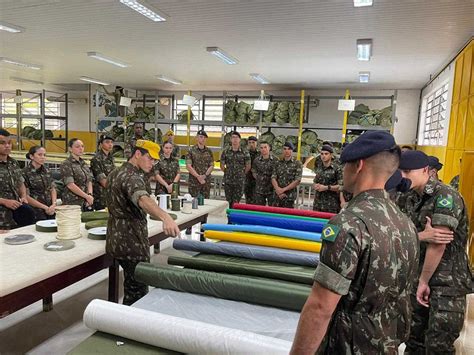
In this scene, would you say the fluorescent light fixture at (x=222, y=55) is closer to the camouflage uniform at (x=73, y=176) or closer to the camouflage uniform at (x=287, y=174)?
the camouflage uniform at (x=287, y=174)

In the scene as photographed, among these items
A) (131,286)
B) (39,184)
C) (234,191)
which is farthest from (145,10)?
(131,286)

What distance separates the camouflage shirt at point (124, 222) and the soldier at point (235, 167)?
3.64 meters

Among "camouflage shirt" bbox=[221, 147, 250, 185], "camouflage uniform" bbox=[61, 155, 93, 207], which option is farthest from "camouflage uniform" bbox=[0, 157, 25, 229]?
"camouflage shirt" bbox=[221, 147, 250, 185]

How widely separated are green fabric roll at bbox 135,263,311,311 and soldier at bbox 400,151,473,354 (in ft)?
2.69

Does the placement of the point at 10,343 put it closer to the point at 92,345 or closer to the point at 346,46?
the point at 92,345

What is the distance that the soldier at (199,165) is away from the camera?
604 cm

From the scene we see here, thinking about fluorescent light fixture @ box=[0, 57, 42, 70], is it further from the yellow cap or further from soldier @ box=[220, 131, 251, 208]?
the yellow cap

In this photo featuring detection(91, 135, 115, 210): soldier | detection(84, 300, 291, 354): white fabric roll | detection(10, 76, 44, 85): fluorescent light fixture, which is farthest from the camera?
detection(10, 76, 44, 85): fluorescent light fixture

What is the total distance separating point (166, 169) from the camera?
5730 millimetres

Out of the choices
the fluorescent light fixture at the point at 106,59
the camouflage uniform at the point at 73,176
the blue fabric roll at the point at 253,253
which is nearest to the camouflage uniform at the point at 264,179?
the camouflage uniform at the point at 73,176

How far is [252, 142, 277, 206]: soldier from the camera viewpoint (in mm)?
5699

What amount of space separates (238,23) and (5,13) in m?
3.38

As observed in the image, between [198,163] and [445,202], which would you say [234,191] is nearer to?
[198,163]

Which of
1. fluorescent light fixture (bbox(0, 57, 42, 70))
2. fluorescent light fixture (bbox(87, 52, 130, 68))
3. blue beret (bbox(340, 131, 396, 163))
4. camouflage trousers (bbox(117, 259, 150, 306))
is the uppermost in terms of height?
fluorescent light fixture (bbox(0, 57, 42, 70))
